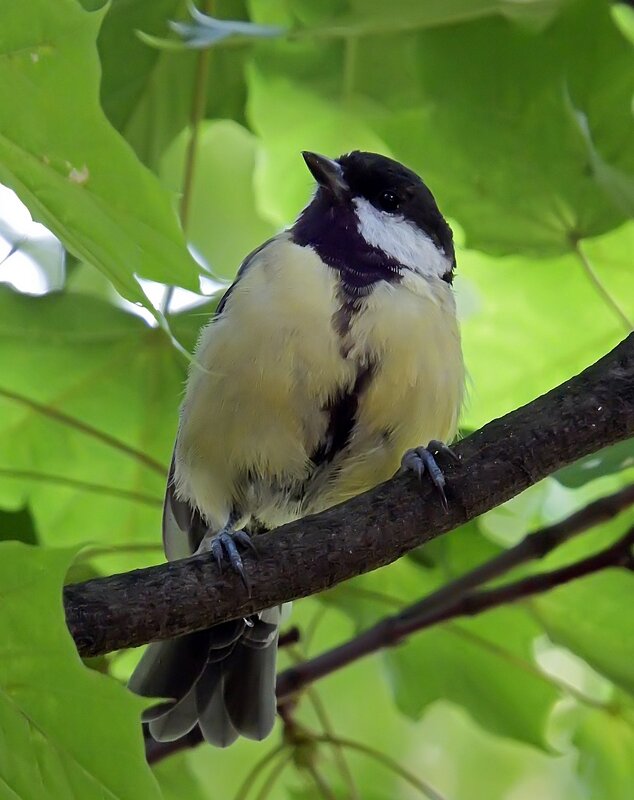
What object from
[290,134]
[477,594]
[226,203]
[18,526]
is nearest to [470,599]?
[477,594]

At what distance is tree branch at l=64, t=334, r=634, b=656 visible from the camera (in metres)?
0.94

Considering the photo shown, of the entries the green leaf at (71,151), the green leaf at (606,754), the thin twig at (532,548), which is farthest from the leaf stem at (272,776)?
the green leaf at (71,151)

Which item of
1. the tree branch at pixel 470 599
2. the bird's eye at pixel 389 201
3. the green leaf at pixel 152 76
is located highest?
the green leaf at pixel 152 76

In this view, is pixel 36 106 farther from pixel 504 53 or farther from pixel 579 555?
pixel 579 555

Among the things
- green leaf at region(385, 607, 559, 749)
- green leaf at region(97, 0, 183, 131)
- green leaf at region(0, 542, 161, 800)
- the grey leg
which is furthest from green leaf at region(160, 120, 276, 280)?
green leaf at region(0, 542, 161, 800)

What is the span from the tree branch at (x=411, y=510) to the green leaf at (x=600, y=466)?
10 centimetres

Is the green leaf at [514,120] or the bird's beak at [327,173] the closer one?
the green leaf at [514,120]

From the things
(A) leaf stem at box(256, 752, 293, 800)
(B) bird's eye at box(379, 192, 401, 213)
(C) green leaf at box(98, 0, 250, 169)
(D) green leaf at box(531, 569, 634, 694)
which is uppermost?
(C) green leaf at box(98, 0, 250, 169)

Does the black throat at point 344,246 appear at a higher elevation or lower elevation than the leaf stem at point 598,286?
higher

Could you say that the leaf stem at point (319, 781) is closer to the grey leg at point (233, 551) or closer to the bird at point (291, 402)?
the bird at point (291, 402)

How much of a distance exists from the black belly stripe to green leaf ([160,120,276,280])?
56cm

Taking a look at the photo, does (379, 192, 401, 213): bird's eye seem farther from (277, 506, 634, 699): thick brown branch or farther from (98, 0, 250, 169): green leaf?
(277, 506, 634, 699): thick brown branch

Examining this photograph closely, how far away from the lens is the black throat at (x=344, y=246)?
1399mm

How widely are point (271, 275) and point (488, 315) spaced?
0.93 ft
